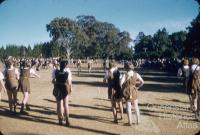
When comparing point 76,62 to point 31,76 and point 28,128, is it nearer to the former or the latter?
point 28,128

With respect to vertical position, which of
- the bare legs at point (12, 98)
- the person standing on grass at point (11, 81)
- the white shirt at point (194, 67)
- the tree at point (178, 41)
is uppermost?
the tree at point (178, 41)

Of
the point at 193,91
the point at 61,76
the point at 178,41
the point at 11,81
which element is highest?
the point at 178,41

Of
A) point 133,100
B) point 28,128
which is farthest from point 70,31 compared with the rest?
point 133,100

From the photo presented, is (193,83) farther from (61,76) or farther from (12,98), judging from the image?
(12,98)

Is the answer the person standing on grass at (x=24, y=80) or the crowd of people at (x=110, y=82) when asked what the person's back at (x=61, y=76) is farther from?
the person standing on grass at (x=24, y=80)

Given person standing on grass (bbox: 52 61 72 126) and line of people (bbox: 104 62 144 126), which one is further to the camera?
line of people (bbox: 104 62 144 126)

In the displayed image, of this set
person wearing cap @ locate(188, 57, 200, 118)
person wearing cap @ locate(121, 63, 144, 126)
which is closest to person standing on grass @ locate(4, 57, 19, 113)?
person wearing cap @ locate(121, 63, 144, 126)

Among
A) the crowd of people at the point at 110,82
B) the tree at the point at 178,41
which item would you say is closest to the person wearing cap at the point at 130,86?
the crowd of people at the point at 110,82

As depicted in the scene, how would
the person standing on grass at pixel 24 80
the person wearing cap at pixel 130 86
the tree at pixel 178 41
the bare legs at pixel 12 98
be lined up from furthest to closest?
1. the bare legs at pixel 12 98
2. the person standing on grass at pixel 24 80
3. the person wearing cap at pixel 130 86
4. the tree at pixel 178 41

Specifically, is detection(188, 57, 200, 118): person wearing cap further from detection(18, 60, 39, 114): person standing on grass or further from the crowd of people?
detection(18, 60, 39, 114): person standing on grass

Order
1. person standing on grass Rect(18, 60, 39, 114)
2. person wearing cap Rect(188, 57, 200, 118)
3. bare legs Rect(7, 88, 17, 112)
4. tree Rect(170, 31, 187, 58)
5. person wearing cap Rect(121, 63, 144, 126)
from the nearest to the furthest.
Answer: tree Rect(170, 31, 187, 58) < person wearing cap Rect(121, 63, 144, 126) < person wearing cap Rect(188, 57, 200, 118) < person standing on grass Rect(18, 60, 39, 114) < bare legs Rect(7, 88, 17, 112)

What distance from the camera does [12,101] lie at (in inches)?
412

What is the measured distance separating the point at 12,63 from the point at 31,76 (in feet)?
1.98

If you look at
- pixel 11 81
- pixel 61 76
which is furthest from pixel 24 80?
pixel 61 76
